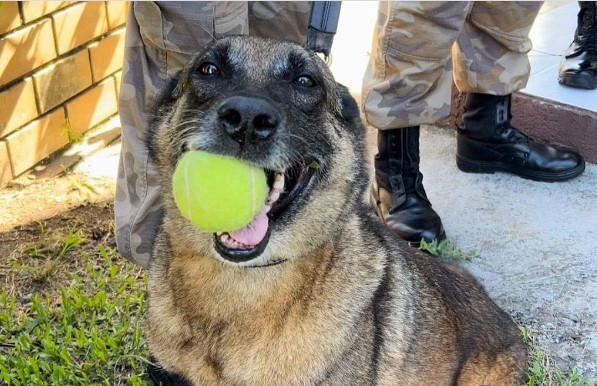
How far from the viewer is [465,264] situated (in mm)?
3701

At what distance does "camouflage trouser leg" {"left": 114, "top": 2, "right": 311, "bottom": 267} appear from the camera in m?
2.70

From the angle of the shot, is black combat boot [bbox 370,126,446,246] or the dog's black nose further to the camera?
black combat boot [bbox 370,126,446,246]

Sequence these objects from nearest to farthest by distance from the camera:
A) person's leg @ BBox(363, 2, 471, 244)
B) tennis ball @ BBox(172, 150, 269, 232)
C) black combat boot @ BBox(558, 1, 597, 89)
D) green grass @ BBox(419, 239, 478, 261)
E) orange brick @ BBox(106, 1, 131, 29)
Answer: tennis ball @ BBox(172, 150, 269, 232) → person's leg @ BBox(363, 2, 471, 244) → green grass @ BBox(419, 239, 478, 261) → orange brick @ BBox(106, 1, 131, 29) → black combat boot @ BBox(558, 1, 597, 89)

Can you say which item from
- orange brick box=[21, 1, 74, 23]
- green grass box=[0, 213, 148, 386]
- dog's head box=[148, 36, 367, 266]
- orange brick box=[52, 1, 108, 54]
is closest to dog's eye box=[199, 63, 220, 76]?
dog's head box=[148, 36, 367, 266]

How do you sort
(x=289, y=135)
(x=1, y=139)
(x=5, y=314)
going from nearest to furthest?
(x=289, y=135) < (x=5, y=314) < (x=1, y=139)

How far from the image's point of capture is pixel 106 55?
15.0ft

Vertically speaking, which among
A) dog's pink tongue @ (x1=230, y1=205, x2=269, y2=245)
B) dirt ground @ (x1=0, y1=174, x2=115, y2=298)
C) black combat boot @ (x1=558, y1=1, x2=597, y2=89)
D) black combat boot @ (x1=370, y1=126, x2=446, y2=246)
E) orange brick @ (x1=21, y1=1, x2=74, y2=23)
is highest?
dog's pink tongue @ (x1=230, y1=205, x2=269, y2=245)

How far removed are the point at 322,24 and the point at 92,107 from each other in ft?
7.57

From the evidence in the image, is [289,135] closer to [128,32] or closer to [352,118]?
[352,118]

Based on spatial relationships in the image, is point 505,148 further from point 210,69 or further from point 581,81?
point 210,69

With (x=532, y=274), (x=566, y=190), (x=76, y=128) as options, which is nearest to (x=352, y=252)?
(x=532, y=274)

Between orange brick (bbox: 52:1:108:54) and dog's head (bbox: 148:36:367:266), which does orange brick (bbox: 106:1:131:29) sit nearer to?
orange brick (bbox: 52:1:108:54)

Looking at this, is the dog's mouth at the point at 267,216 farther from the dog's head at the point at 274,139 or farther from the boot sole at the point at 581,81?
the boot sole at the point at 581,81

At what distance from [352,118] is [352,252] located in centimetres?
44
